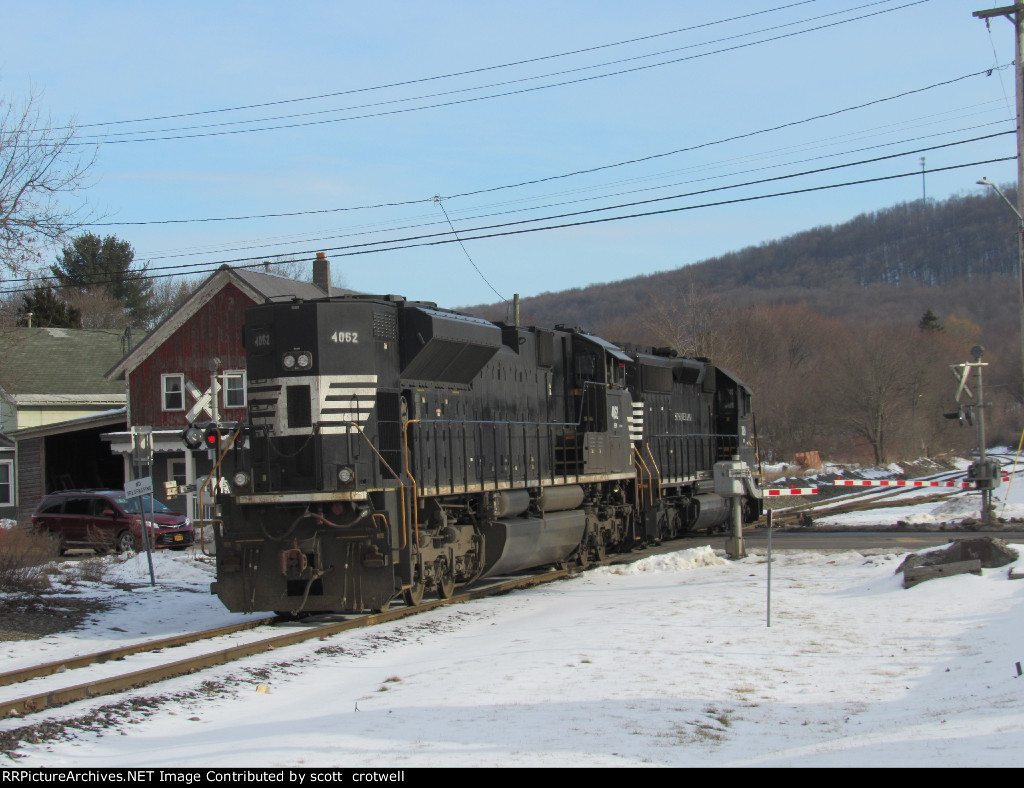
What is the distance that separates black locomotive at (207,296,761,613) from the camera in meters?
11.3

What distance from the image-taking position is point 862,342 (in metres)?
71.0

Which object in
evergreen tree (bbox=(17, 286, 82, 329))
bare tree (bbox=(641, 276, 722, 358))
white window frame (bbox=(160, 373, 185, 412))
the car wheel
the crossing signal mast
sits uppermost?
evergreen tree (bbox=(17, 286, 82, 329))

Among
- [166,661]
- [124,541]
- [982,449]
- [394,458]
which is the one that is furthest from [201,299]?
[166,661]

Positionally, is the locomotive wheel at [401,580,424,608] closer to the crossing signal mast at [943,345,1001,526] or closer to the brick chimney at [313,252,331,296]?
the crossing signal mast at [943,345,1001,526]

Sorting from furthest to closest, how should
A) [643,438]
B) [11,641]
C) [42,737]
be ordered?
1. [643,438]
2. [11,641]
3. [42,737]

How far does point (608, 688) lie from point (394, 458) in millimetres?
4886

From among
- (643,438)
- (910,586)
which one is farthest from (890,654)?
(643,438)

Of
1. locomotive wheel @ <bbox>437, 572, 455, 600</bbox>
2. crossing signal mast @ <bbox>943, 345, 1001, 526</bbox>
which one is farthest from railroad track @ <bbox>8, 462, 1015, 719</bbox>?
crossing signal mast @ <bbox>943, 345, 1001, 526</bbox>

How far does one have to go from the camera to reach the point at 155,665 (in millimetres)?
9477

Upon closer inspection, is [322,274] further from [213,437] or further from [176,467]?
[213,437]

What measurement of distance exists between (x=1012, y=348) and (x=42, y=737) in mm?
121214

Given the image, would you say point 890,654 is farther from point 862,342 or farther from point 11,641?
point 862,342

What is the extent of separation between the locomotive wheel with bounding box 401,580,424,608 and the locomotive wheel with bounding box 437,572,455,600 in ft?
2.15

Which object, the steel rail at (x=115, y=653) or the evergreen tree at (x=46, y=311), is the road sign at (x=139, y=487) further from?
the evergreen tree at (x=46, y=311)
